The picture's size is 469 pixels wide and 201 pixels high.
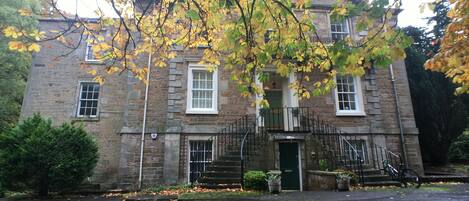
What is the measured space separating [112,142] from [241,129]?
6.34 metres

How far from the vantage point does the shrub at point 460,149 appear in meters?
17.8

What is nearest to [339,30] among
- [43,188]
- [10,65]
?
[43,188]

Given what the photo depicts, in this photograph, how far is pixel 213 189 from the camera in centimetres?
1073

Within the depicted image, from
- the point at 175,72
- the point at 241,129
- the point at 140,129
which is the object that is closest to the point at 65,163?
the point at 140,129

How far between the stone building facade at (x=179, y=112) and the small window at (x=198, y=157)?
43 mm

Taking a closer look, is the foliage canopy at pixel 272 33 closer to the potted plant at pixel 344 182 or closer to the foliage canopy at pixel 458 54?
the foliage canopy at pixel 458 54

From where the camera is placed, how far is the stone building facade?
12.8m

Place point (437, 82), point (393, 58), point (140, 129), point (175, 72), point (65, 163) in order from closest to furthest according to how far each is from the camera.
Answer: point (393, 58) → point (65, 163) → point (140, 129) → point (175, 72) → point (437, 82)

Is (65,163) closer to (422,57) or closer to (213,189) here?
(213,189)

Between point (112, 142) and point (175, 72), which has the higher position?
point (175, 72)

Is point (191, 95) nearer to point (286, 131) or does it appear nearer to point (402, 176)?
point (286, 131)

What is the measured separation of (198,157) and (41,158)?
18.8 ft

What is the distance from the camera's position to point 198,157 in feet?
43.4

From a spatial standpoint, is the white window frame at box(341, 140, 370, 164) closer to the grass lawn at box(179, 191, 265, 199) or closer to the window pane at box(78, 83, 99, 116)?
the grass lawn at box(179, 191, 265, 199)
